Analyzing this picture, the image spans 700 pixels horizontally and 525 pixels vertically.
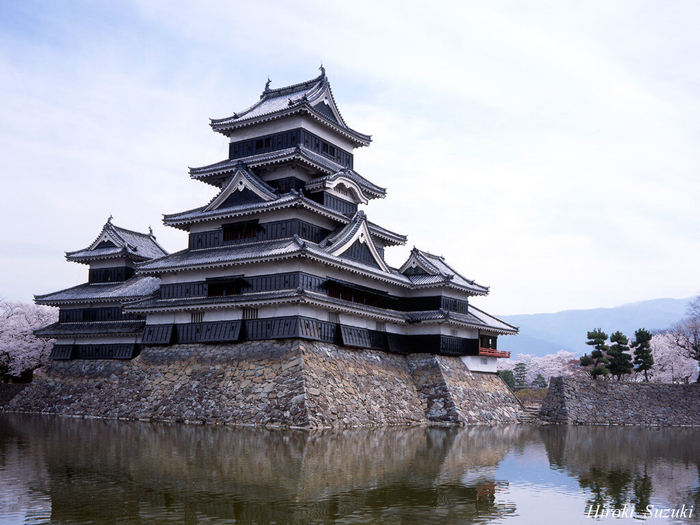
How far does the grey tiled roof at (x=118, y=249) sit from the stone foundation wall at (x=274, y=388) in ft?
25.6

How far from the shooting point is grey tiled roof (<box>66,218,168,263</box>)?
45594 millimetres

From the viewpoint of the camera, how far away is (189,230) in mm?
40156

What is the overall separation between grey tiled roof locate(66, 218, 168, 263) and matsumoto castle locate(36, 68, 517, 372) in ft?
0.41

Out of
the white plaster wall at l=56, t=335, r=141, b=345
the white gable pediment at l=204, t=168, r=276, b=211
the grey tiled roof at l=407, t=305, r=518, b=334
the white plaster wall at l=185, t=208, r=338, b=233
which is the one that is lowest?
the white plaster wall at l=56, t=335, r=141, b=345

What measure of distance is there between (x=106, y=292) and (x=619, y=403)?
37.1 m

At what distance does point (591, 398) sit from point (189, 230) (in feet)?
98.6

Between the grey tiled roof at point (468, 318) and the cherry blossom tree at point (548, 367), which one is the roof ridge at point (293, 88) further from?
the cherry blossom tree at point (548, 367)

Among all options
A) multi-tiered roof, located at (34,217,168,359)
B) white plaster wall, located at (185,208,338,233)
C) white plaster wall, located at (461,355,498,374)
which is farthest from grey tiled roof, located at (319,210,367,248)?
multi-tiered roof, located at (34,217,168,359)

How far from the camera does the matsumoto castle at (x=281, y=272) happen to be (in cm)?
3441

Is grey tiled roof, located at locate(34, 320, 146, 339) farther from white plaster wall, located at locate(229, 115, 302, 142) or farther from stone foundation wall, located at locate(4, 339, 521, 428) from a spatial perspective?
white plaster wall, located at locate(229, 115, 302, 142)

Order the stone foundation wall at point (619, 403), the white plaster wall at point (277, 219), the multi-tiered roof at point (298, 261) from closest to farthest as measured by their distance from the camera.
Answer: the multi-tiered roof at point (298, 261) → the white plaster wall at point (277, 219) → the stone foundation wall at point (619, 403)

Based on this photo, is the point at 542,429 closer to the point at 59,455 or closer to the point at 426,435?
the point at 426,435

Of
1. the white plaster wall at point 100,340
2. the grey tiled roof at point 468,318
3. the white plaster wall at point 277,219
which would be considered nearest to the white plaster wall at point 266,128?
the white plaster wall at point 277,219

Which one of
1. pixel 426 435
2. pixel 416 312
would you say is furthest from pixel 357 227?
pixel 426 435
